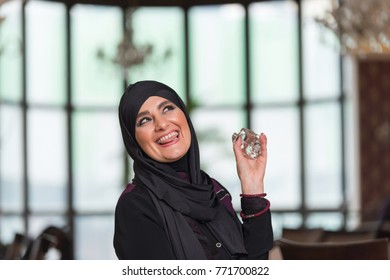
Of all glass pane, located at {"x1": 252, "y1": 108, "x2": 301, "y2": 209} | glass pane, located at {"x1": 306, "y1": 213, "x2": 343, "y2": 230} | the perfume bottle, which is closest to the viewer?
the perfume bottle

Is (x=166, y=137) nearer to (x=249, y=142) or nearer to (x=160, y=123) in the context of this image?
(x=160, y=123)

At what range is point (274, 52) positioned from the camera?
12.6 meters

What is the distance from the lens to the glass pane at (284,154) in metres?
12.5

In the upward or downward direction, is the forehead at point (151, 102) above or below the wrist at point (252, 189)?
above

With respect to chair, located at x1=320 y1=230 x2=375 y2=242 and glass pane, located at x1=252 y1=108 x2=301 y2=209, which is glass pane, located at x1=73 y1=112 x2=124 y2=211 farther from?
chair, located at x1=320 y1=230 x2=375 y2=242

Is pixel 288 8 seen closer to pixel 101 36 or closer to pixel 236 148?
pixel 101 36

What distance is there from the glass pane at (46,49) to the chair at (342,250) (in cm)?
936

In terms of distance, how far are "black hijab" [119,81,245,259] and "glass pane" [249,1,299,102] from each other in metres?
10.7

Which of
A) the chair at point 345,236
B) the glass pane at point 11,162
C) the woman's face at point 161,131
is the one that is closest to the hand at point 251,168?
the woman's face at point 161,131

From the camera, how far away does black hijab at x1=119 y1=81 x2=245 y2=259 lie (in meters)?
1.84

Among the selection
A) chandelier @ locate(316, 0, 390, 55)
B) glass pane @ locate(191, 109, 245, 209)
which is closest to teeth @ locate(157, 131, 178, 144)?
chandelier @ locate(316, 0, 390, 55)

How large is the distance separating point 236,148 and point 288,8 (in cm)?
1097

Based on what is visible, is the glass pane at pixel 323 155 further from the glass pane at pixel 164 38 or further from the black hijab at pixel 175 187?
the black hijab at pixel 175 187
